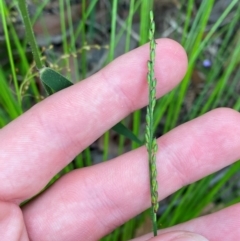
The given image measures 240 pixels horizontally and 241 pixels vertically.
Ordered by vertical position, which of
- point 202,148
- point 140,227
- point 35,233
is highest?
point 202,148

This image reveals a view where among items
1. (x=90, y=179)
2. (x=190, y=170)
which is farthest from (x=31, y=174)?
(x=190, y=170)

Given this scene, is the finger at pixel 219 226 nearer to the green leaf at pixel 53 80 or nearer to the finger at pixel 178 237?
the finger at pixel 178 237

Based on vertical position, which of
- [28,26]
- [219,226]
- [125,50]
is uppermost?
[28,26]

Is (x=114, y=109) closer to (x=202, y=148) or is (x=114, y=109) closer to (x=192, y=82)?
(x=202, y=148)

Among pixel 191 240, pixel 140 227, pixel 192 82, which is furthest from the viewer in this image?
pixel 192 82

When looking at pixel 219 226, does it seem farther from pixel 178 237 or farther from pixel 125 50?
pixel 125 50

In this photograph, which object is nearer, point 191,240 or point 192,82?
point 191,240

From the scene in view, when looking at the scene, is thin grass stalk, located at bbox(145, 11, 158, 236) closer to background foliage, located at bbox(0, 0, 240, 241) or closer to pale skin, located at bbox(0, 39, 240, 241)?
pale skin, located at bbox(0, 39, 240, 241)

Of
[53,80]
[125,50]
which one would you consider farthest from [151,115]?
[125,50]
